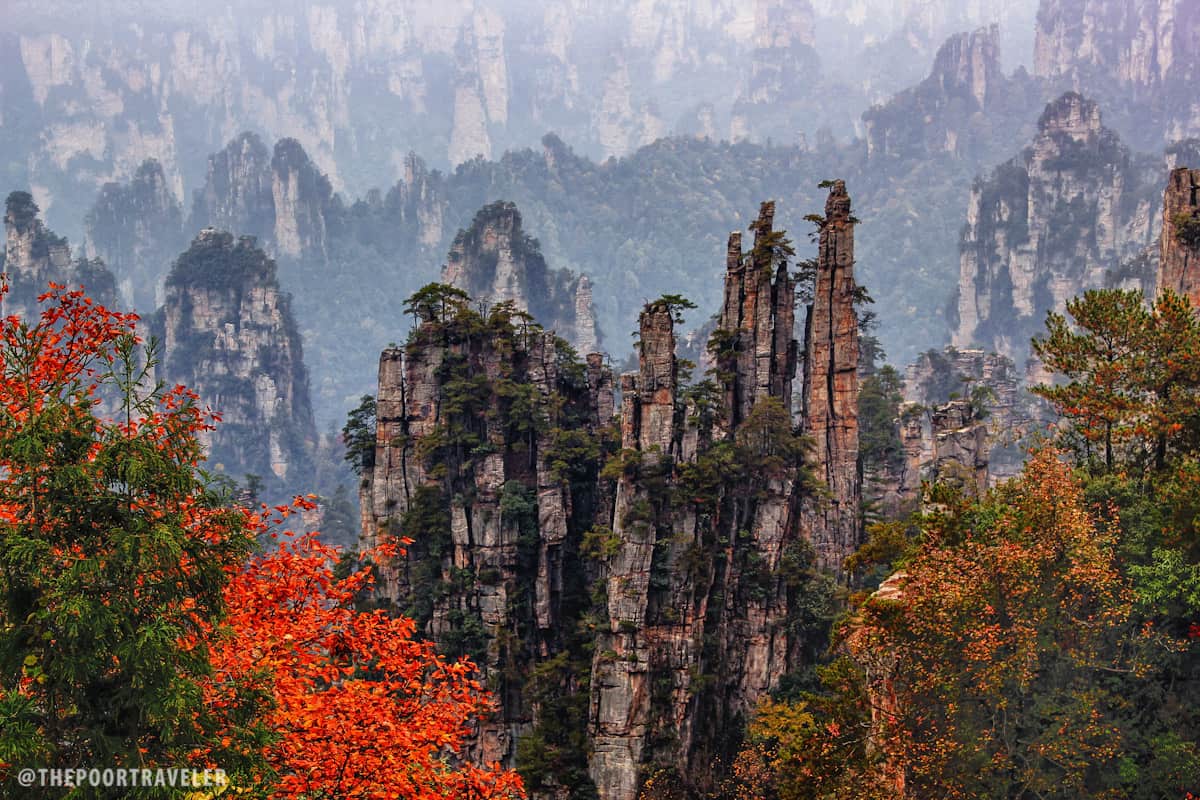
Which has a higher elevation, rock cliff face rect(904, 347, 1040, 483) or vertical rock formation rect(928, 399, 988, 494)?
rock cliff face rect(904, 347, 1040, 483)

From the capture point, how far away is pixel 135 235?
631 ft

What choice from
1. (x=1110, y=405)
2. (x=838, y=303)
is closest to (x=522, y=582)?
(x=838, y=303)

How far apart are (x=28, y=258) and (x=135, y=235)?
74.7 meters

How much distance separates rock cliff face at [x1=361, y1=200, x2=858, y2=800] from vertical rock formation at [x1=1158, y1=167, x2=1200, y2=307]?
1037cm

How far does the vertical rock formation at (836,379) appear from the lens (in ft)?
134

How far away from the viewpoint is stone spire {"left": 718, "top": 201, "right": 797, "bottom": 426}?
4150 cm

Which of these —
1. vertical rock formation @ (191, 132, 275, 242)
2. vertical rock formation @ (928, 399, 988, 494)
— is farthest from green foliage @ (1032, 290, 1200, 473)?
vertical rock formation @ (191, 132, 275, 242)

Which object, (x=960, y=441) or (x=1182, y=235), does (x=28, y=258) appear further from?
(x=1182, y=235)

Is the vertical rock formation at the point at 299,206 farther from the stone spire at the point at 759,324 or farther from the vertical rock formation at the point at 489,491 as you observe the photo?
the stone spire at the point at 759,324

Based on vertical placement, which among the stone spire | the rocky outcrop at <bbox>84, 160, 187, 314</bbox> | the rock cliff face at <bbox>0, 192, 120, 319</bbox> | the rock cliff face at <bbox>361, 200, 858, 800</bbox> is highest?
the rocky outcrop at <bbox>84, 160, 187, 314</bbox>

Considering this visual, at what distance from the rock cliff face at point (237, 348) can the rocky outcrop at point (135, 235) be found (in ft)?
213

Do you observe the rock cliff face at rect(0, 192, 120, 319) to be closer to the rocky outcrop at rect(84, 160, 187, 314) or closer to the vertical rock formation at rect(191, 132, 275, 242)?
the vertical rock formation at rect(191, 132, 275, 242)

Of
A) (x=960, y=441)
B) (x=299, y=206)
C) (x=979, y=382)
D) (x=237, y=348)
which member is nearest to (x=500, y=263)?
(x=237, y=348)

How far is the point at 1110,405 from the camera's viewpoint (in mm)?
25672
